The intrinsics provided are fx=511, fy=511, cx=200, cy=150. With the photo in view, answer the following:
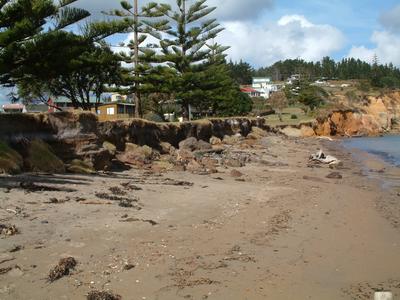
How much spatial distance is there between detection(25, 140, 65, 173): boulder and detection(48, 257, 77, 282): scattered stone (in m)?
6.88

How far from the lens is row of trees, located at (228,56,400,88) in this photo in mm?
128600

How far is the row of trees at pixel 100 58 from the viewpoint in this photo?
14.5m

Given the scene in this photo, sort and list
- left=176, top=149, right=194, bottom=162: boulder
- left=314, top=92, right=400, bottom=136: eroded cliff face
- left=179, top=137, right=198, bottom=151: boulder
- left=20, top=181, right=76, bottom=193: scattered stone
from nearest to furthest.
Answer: left=20, top=181, right=76, bottom=193: scattered stone → left=176, top=149, right=194, bottom=162: boulder → left=179, top=137, right=198, bottom=151: boulder → left=314, top=92, right=400, bottom=136: eroded cliff face

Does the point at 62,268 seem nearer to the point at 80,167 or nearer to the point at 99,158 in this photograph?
the point at 80,167

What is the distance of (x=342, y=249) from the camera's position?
800 cm

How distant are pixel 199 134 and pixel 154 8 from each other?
8318 millimetres

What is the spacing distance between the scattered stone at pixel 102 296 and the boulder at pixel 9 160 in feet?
22.4

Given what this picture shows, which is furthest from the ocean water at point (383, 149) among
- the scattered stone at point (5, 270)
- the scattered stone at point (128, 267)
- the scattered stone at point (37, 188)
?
the scattered stone at point (5, 270)

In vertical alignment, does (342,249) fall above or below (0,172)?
below

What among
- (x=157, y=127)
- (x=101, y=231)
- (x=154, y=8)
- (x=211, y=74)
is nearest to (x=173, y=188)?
(x=101, y=231)

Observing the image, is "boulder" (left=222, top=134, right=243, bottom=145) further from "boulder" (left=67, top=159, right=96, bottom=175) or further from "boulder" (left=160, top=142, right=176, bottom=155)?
"boulder" (left=67, top=159, right=96, bottom=175)

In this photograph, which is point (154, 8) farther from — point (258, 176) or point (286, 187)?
point (286, 187)

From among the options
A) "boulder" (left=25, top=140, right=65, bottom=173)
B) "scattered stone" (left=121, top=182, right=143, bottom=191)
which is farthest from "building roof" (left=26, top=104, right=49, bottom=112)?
"scattered stone" (left=121, top=182, right=143, bottom=191)

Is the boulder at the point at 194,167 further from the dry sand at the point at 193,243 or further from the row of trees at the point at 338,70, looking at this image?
the row of trees at the point at 338,70
